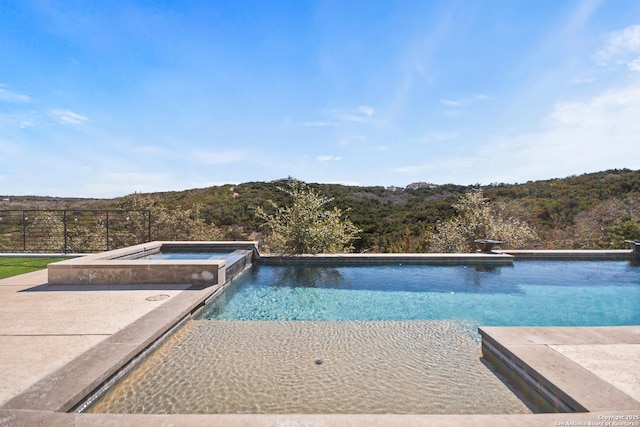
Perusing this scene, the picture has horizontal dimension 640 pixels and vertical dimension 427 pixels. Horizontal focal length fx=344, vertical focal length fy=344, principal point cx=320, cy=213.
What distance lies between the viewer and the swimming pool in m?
2.64

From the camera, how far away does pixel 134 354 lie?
3117 millimetres

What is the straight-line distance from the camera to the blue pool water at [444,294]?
504 centimetres

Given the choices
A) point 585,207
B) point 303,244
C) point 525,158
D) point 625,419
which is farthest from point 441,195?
point 625,419

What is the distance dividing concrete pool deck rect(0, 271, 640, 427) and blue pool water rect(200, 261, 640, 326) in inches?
50.9

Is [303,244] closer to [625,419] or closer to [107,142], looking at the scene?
[625,419]

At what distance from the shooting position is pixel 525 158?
15086 millimetres

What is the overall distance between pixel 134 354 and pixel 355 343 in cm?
220

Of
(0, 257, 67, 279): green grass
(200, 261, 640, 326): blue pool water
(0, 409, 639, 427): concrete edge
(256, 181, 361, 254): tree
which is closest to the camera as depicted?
(0, 409, 639, 427): concrete edge

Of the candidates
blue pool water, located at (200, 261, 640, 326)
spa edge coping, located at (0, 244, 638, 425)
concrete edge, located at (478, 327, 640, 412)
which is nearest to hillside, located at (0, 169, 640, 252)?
blue pool water, located at (200, 261, 640, 326)

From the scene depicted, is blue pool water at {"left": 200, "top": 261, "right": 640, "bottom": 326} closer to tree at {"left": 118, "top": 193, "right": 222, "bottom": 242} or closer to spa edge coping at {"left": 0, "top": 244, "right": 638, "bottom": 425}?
spa edge coping at {"left": 0, "top": 244, "right": 638, "bottom": 425}

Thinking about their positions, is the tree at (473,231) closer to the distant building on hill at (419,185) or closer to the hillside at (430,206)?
the hillside at (430,206)

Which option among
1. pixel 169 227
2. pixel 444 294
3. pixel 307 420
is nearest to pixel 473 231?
pixel 444 294

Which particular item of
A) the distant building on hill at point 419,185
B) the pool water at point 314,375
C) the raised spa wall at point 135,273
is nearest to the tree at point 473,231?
the pool water at point 314,375

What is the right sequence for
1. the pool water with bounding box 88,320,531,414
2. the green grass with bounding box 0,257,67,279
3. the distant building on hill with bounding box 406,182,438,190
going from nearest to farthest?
1. the pool water with bounding box 88,320,531,414
2. the green grass with bounding box 0,257,67,279
3. the distant building on hill with bounding box 406,182,438,190
